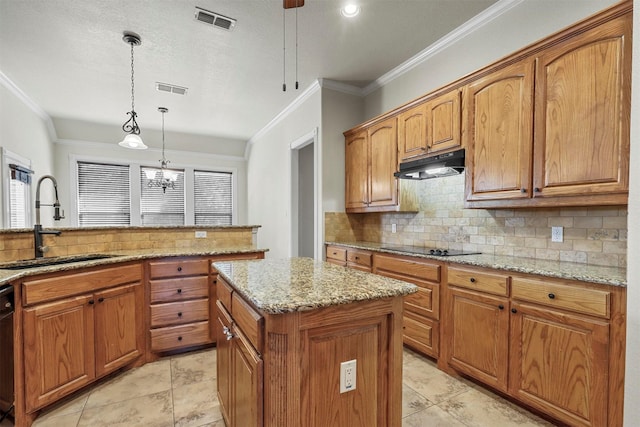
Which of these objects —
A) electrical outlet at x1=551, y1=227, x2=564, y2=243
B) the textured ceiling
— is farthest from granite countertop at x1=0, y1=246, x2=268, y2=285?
electrical outlet at x1=551, y1=227, x2=564, y2=243

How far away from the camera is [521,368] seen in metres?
1.89

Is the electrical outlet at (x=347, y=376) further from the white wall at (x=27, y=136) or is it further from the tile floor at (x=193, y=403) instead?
the white wall at (x=27, y=136)

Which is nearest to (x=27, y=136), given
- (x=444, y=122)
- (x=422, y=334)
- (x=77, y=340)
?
(x=77, y=340)

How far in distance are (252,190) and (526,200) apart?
528 centimetres

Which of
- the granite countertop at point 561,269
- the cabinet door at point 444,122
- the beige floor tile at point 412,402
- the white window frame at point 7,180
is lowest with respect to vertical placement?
the beige floor tile at point 412,402

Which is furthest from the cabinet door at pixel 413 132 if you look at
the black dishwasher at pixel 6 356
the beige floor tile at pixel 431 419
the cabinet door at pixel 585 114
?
the black dishwasher at pixel 6 356

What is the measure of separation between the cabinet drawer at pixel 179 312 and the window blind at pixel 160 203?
387cm

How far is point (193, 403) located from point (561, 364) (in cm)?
227

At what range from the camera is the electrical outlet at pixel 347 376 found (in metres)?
1.14

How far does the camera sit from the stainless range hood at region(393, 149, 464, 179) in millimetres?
2486

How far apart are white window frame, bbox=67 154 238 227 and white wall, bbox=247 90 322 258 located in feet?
1.71

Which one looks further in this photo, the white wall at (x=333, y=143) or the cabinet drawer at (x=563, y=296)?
the white wall at (x=333, y=143)

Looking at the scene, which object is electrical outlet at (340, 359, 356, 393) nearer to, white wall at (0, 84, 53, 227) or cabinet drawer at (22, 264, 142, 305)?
cabinet drawer at (22, 264, 142, 305)

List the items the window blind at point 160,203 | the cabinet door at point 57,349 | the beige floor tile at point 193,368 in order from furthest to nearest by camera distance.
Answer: the window blind at point 160,203, the beige floor tile at point 193,368, the cabinet door at point 57,349
